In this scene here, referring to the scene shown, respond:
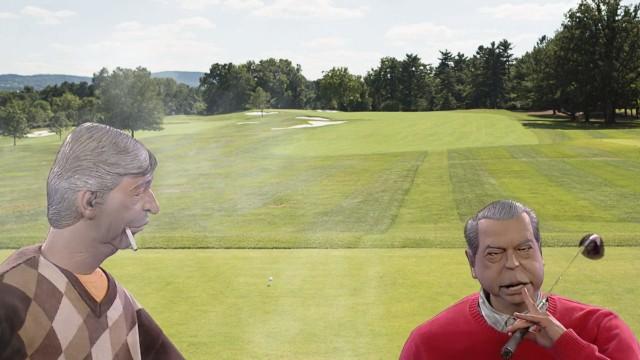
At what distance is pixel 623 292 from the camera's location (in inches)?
199

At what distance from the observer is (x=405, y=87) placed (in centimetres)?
5225

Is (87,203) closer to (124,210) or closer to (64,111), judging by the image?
(124,210)

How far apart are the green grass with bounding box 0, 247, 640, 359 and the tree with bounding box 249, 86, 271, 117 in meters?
28.5

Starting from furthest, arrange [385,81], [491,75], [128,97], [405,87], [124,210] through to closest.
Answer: [385,81]
[405,87]
[491,75]
[128,97]
[124,210]

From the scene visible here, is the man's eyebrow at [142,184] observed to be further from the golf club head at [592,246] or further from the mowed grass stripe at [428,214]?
the mowed grass stripe at [428,214]

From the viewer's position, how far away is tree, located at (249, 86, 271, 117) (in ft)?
116

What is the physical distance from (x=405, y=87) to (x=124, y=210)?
169ft

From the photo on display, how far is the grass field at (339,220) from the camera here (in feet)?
14.6

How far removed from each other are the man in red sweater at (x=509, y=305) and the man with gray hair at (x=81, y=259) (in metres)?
0.97

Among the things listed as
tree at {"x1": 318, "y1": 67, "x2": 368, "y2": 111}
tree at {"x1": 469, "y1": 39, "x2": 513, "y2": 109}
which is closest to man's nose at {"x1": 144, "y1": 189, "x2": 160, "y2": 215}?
tree at {"x1": 469, "y1": 39, "x2": 513, "y2": 109}

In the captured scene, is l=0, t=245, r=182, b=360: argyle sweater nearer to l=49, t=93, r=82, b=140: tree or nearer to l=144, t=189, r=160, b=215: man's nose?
l=144, t=189, r=160, b=215: man's nose

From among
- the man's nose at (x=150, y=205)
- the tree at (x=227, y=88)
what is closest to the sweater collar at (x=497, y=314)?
the man's nose at (x=150, y=205)

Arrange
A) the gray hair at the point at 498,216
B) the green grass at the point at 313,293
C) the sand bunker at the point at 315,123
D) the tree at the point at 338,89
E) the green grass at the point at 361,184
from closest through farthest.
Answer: the gray hair at the point at 498,216 → the green grass at the point at 313,293 → the green grass at the point at 361,184 → the sand bunker at the point at 315,123 → the tree at the point at 338,89

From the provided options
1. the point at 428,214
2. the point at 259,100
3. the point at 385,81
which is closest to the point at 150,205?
the point at 428,214
